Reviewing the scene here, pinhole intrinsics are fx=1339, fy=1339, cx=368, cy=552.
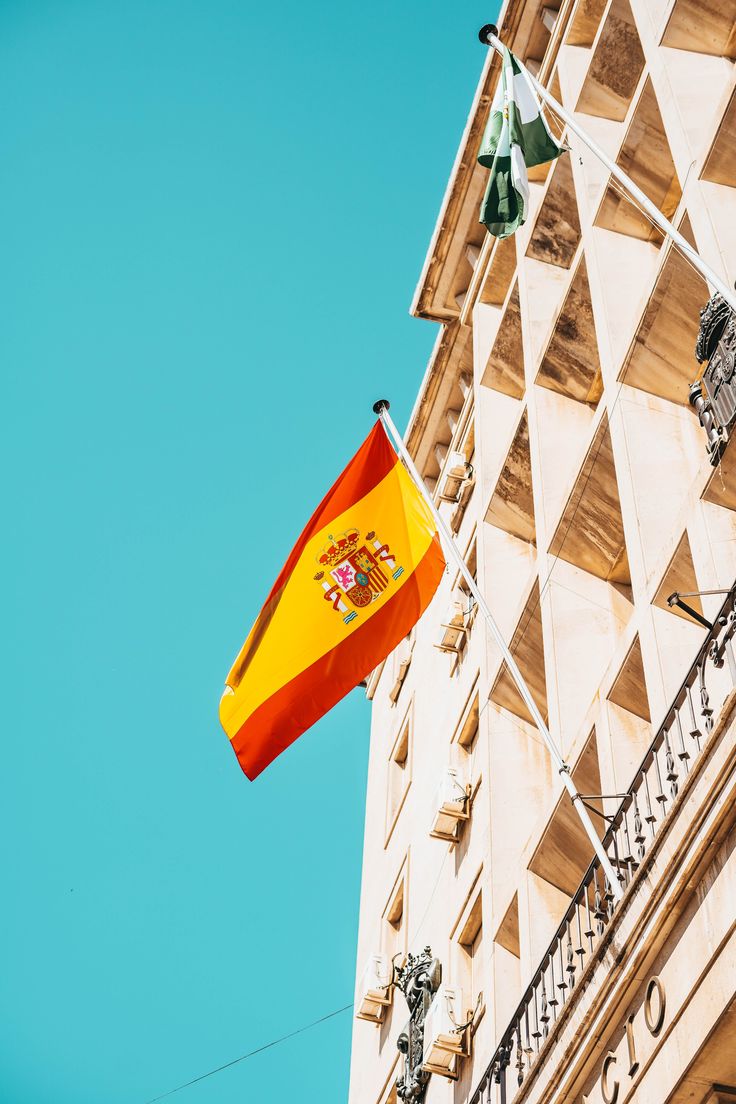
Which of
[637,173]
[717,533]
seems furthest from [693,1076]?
[637,173]

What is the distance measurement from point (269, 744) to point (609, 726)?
183 inches

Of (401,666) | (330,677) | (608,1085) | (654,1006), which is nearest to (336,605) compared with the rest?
(330,677)

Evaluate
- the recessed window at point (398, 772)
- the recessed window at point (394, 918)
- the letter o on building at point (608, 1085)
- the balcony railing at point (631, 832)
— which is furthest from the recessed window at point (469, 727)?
the letter o on building at point (608, 1085)

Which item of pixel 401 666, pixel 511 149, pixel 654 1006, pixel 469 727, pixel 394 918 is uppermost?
pixel 401 666

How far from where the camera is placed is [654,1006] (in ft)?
37.2

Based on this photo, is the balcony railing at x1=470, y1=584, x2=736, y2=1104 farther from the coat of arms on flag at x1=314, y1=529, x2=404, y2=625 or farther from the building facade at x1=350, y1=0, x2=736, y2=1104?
the coat of arms on flag at x1=314, y1=529, x2=404, y2=625

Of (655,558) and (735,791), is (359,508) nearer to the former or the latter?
(655,558)

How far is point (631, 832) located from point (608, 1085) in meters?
2.95

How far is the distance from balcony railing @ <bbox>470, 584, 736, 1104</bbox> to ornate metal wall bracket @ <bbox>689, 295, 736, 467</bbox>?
2892 millimetres

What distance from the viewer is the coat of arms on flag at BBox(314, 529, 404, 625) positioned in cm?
1945

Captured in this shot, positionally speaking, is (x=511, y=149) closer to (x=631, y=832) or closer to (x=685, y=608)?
(x=685, y=608)

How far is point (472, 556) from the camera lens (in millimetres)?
27641

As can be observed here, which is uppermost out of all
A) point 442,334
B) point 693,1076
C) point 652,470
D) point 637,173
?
point 442,334

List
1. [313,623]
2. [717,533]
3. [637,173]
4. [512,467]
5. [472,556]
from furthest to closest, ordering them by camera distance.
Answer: [472,556] < [512,467] < [637,173] < [313,623] < [717,533]
